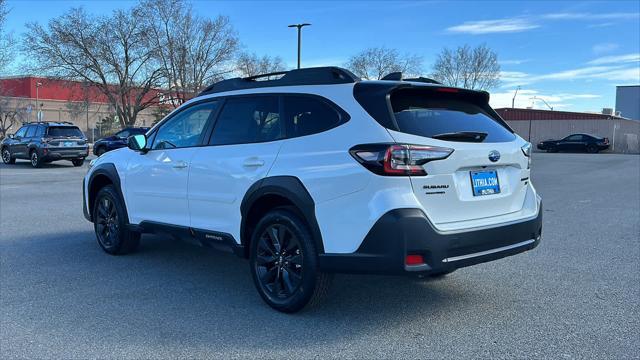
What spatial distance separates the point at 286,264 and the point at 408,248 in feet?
3.71

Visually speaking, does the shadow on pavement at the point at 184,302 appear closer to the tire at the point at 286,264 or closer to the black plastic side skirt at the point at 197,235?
the tire at the point at 286,264

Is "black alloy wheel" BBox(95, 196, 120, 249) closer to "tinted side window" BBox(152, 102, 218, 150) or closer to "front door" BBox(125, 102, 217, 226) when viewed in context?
"front door" BBox(125, 102, 217, 226)

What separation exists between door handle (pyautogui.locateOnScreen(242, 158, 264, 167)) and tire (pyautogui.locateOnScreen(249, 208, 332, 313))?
0.41 metres

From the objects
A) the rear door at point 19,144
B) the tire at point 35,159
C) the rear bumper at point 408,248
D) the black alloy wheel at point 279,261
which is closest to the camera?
the rear bumper at point 408,248

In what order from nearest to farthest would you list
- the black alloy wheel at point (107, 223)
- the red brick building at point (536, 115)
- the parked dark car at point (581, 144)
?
1. the black alloy wheel at point (107, 223)
2. the parked dark car at point (581, 144)
3. the red brick building at point (536, 115)

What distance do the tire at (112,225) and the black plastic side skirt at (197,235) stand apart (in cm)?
37

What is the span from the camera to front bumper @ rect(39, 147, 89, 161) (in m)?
20.7

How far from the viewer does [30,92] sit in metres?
73.9

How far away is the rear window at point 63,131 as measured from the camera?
68.9 ft

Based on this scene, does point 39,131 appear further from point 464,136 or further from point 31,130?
point 464,136

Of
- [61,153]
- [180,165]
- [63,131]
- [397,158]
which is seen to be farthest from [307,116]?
[63,131]

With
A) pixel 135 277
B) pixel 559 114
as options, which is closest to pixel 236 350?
pixel 135 277

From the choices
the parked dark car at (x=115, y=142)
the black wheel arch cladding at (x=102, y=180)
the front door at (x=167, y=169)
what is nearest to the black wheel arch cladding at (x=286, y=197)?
the front door at (x=167, y=169)

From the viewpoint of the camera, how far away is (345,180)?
12.4 feet
